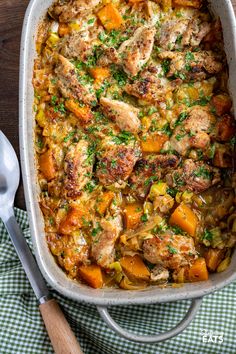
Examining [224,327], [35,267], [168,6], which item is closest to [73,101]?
[168,6]

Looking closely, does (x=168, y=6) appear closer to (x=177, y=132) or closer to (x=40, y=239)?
(x=177, y=132)

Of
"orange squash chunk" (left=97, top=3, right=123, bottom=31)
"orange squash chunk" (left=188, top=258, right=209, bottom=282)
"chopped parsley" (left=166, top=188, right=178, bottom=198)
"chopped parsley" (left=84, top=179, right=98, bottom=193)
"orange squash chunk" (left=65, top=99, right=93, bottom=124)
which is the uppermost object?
"orange squash chunk" (left=97, top=3, right=123, bottom=31)

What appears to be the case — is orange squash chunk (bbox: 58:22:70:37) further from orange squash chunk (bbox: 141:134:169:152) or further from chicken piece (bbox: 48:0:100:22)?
orange squash chunk (bbox: 141:134:169:152)

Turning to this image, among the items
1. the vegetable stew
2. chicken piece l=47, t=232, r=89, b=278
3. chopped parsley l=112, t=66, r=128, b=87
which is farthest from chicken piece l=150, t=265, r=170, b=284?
chopped parsley l=112, t=66, r=128, b=87

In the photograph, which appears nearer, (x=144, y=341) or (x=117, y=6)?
(x=144, y=341)

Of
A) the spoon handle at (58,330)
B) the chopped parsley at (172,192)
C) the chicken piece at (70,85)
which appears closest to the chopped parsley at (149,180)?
the chopped parsley at (172,192)

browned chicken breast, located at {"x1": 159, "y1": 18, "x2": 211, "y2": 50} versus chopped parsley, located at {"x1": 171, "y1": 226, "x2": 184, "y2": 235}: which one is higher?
browned chicken breast, located at {"x1": 159, "y1": 18, "x2": 211, "y2": 50}
